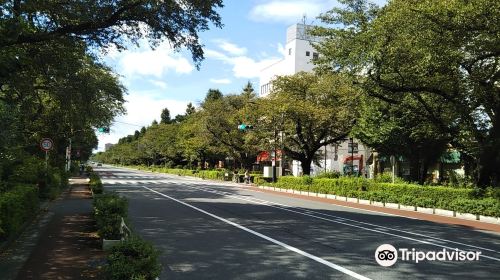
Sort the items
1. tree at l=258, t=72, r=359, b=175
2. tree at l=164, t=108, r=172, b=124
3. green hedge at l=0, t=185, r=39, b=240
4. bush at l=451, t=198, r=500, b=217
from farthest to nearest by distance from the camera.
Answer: tree at l=164, t=108, r=172, b=124
tree at l=258, t=72, r=359, b=175
bush at l=451, t=198, r=500, b=217
green hedge at l=0, t=185, r=39, b=240

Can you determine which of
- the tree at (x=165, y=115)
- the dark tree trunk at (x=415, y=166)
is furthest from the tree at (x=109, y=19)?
the tree at (x=165, y=115)

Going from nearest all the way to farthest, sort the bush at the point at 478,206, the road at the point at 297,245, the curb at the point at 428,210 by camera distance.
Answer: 1. the road at the point at 297,245
2. the bush at the point at 478,206
3. the curb at the point at 428,210

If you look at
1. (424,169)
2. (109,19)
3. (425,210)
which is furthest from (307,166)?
(109,19)

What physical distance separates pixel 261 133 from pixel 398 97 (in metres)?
22.2

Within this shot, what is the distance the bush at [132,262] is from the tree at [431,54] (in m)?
14.9

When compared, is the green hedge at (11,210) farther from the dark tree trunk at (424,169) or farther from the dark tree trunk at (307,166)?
the dark tree trunk at (424,169)

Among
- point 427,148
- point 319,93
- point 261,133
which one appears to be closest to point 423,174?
point 427,148

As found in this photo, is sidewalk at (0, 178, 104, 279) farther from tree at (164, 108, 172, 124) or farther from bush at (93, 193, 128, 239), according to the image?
tree at (164, 108, 172, 124)

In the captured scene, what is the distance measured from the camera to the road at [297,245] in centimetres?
888

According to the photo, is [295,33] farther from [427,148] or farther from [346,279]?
[346,279]

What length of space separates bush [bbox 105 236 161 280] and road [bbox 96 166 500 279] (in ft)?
5.41

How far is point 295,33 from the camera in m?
84.8

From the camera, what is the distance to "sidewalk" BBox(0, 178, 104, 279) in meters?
8.39

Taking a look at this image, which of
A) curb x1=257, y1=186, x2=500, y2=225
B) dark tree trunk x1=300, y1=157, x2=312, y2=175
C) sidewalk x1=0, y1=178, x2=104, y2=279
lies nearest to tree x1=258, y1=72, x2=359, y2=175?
dark tree trunk x1=300, y1=157, x2=312, y2=175
